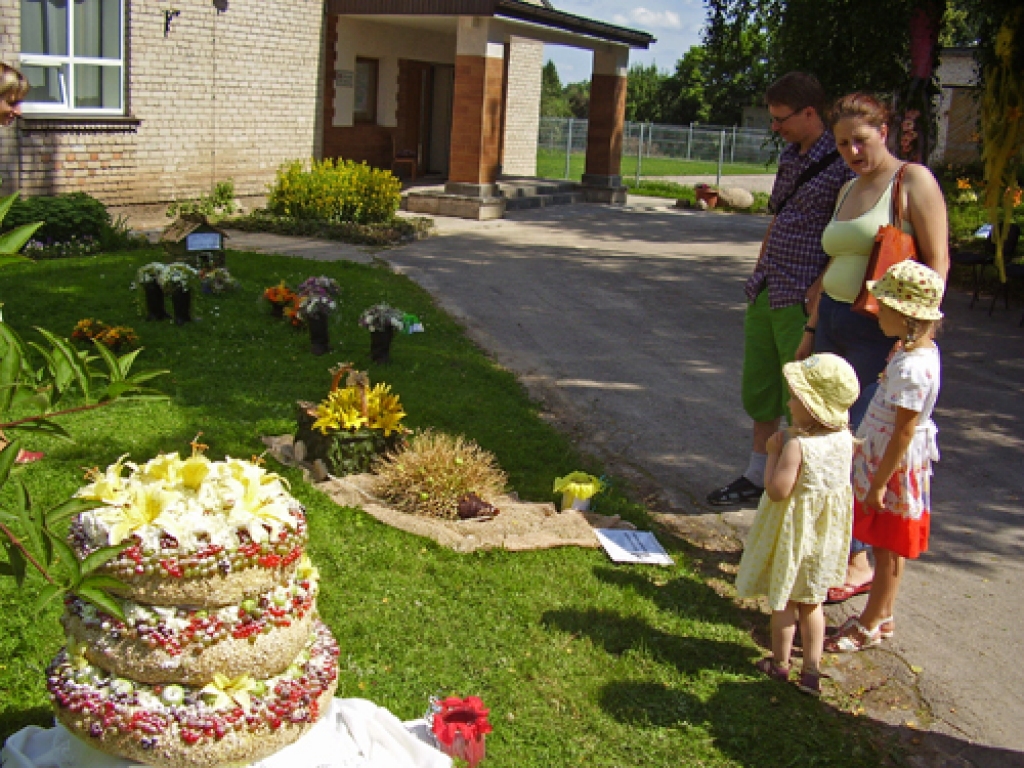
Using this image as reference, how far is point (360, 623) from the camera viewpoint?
14.8 feet

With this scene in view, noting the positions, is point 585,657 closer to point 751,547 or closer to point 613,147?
point 751,547

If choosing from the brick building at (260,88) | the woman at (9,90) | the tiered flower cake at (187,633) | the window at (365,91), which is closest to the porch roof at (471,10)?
the brick building at (260,88)

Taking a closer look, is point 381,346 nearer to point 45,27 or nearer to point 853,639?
point 853,639

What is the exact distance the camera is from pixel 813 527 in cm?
426

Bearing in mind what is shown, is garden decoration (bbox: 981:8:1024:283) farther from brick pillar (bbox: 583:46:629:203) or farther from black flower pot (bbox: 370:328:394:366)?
brick pillar (bbox: 583:46:629:203)

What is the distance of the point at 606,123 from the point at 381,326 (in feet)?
Result: 52.6

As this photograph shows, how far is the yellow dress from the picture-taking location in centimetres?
420

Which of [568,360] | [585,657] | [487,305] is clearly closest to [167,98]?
[487,305]

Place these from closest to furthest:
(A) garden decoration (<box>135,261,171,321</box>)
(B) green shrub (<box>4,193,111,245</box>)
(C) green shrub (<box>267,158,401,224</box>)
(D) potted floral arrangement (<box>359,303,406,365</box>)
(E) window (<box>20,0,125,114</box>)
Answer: (D) potted floral arrangement (<box>359,303,406,365</box>), (A) garden decoration (<box>135,261,171,321</box>), (B) green shrub (<box>4,193,111,245</box>), (E) window (<box>20,0,125,114</box>), (C) green shrub (<box>267,158,401,224</box>)

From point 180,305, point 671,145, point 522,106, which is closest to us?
point 180,305

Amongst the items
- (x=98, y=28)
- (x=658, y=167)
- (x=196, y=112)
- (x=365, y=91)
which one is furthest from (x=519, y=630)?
(x=658, y=167)

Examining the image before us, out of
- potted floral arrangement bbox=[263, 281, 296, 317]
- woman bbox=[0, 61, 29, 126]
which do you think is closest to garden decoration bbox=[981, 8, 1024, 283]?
woman bbox=[0, 61, 29, 126]

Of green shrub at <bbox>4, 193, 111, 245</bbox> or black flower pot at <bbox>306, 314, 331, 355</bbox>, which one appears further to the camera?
green shrub at <bbox>4, 193, 111, 245</bbox>

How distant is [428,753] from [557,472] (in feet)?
11.2
